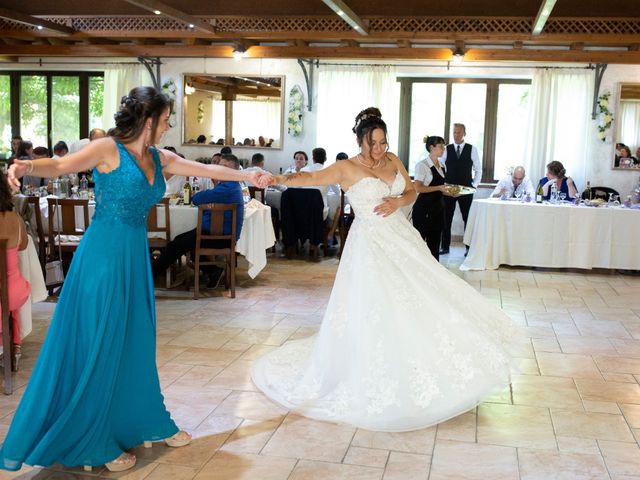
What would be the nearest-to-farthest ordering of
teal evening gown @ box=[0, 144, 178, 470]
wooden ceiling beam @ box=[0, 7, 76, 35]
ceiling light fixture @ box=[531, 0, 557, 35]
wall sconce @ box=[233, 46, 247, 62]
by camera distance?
teal evening gown @ box=[0, 144, 178, 470]
ceiling light fixture @ box=[531, 0, 557, 35]
wooden ceiling beam @ box=[0, 7, 76, 35]
wall sconce @ box=[233, 46, 247, 62]

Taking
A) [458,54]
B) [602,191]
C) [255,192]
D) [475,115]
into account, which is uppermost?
[458,54]

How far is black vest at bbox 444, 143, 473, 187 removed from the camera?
34.4ft

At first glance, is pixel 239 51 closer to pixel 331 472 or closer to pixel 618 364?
pixel 618 364

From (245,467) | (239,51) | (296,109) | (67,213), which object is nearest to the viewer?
(245,467)

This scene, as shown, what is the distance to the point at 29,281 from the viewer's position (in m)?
4.42

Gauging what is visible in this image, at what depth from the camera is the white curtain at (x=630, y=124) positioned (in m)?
10.8

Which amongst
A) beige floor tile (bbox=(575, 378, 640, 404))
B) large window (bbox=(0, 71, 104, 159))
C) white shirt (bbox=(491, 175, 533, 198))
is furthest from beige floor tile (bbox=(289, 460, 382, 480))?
large window (bbox=(0, 71, 104, 159))

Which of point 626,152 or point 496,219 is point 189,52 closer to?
point 496,219

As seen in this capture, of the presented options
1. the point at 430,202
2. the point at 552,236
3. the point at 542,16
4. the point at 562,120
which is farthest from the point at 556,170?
the point at 430,202

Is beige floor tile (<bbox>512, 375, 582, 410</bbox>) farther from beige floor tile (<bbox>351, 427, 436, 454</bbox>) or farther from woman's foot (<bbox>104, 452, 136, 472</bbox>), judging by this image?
woman's foot (<bbox>104, 452, 136, 472</bbox>)

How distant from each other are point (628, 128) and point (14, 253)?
9238 mm

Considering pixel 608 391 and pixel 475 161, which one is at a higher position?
pixel 475 161

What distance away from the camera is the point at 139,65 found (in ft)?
40.4

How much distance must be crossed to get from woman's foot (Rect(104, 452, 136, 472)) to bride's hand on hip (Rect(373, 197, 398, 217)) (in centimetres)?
187
